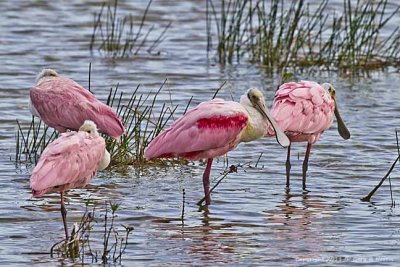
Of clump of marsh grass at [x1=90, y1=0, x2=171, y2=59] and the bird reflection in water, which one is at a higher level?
the bird reflection in water

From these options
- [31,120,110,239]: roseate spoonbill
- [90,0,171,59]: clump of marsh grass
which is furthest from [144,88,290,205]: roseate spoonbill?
[90,0,171,59]: clump of marsh grass

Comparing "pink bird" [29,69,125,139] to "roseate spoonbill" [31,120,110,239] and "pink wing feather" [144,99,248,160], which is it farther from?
"roseate spoonbill" [31,120,110,239]

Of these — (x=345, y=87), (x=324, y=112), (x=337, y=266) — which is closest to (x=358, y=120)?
(x=345, y=87)

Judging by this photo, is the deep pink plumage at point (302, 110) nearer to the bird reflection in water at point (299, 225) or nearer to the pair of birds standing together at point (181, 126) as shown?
the pair of birds standing together at point (181, 126)

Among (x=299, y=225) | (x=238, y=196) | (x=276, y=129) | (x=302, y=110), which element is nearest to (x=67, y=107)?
(x=238, y=196)

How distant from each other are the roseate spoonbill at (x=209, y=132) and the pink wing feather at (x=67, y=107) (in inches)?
23.2

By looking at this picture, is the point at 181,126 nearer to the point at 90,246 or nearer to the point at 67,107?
the point at 67,107

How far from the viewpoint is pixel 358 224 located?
7.58 meters

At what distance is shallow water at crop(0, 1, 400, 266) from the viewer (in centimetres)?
689

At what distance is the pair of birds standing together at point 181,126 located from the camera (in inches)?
277

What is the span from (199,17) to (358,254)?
11.2 metres

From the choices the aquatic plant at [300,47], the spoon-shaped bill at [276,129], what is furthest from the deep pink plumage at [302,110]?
the aquatic plant at [300,47]

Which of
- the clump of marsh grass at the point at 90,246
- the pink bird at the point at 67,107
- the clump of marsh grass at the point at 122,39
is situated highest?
the pink bird at the point at 67,107

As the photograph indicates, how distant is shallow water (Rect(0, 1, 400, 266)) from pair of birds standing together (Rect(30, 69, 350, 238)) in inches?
12.5
